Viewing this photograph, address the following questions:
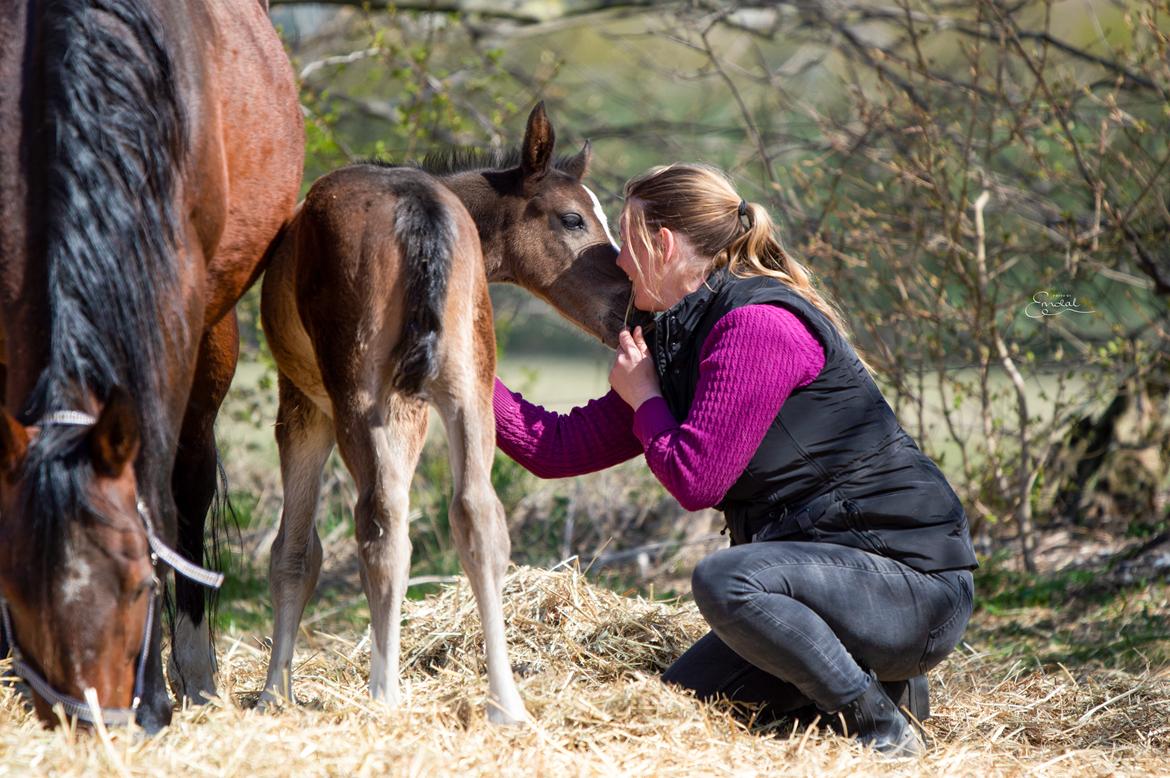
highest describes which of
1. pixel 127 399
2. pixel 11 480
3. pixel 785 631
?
pixel 127 399

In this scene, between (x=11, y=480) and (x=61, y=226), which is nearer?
(x=11, y=480)

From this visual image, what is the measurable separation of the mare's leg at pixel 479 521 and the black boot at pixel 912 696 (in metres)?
1.05

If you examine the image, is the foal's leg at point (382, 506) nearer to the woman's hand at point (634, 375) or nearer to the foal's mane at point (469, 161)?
the woman's hand at point (634, 375)

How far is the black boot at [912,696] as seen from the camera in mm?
3248

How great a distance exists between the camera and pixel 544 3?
7.20 m

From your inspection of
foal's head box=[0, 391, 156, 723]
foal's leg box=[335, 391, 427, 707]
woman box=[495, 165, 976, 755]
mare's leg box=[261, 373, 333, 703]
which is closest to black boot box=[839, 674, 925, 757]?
woman box=[495, 165, 976, 755]

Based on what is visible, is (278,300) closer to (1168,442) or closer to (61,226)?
(61,226)

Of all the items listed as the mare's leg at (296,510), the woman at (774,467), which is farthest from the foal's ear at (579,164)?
the mare's leg at (296,510)

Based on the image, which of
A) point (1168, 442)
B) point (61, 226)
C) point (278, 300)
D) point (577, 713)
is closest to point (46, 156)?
point (61, 226)

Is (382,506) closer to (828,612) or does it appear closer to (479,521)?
(479,521)

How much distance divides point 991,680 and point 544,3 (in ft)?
15.6

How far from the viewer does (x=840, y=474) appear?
3.06m

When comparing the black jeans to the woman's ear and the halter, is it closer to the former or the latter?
the woman's ear

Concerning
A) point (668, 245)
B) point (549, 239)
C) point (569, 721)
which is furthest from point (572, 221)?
point (569, 721)
